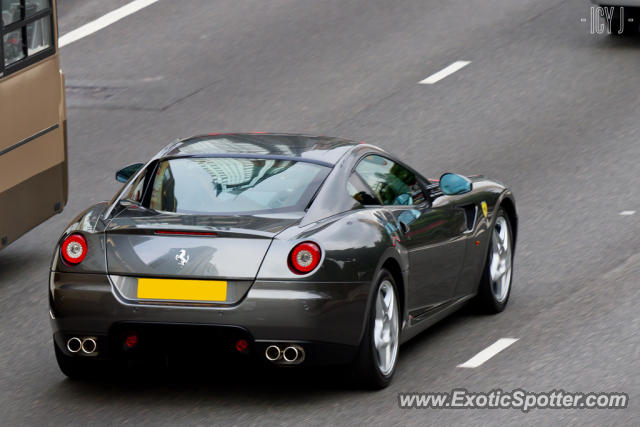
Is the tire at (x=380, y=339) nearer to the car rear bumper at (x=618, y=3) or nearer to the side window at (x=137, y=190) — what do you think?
the side window at (x=137, y=190)

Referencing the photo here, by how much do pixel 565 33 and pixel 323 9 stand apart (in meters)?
3.59

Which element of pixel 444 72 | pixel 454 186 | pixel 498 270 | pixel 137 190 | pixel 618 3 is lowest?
pixel 444 72

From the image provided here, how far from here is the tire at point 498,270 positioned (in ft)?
33.2

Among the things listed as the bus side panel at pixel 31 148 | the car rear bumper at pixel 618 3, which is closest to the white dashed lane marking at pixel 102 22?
the car rear bumper at pixel 618 3

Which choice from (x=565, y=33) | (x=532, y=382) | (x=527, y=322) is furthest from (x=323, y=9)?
(x=532, y=382)

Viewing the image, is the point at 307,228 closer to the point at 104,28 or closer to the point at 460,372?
the point at 460,372

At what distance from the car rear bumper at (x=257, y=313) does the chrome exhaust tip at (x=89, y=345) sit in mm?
36

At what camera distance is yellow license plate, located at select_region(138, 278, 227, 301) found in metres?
7.72

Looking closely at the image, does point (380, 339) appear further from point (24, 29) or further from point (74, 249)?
point (24, 29)

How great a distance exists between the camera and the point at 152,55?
66.2ft

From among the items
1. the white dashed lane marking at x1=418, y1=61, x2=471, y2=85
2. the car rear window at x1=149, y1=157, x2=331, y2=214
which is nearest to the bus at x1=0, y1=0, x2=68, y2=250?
the car rear window at x1=149, y1=157, x2=331, y2=214

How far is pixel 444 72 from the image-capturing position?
1864cm

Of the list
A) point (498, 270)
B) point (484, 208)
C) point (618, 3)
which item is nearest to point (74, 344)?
point (484, 208)

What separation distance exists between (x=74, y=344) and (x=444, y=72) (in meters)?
11.2
